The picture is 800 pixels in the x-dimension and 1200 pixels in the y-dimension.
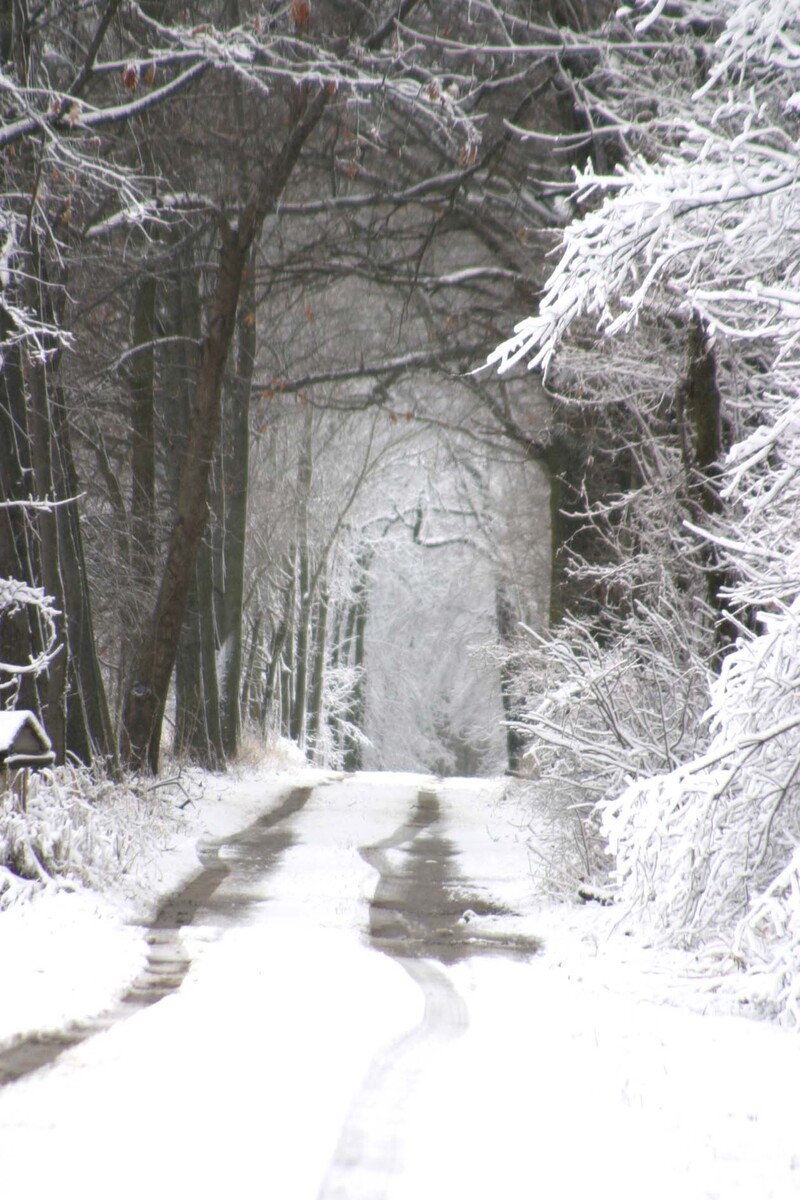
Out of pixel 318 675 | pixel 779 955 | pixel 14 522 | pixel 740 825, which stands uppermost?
pixel 14 522

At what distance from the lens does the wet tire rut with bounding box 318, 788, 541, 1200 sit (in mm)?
3616

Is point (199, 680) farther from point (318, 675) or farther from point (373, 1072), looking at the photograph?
point (318, 675)

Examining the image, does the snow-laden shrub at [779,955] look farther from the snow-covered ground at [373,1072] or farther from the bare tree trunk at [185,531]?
the bare tree trunk at [185,531]

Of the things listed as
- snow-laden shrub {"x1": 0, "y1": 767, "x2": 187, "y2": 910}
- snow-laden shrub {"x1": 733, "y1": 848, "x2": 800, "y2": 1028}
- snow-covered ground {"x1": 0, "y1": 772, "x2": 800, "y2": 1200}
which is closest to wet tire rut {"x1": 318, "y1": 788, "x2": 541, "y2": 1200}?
snow-covered ground {"x1": 0, "y1": 772, "x2": 800, "y2": 1200}

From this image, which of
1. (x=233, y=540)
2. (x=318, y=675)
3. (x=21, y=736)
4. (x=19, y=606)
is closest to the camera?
(x=21, y=736)

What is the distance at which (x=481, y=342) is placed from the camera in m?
16.9

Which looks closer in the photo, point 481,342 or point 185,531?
point 185,531

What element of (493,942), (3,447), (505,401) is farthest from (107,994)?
(505,401)

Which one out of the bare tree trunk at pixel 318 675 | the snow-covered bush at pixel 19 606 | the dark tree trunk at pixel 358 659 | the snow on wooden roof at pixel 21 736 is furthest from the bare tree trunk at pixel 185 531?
the dark tree trunk at pixel 358 659

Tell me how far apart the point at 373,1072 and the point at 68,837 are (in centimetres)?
434

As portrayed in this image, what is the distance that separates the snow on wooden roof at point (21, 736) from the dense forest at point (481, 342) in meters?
0.55

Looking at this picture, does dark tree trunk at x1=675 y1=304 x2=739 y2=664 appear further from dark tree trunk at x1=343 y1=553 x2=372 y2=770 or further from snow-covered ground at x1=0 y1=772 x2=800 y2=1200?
dark tree trunk at x1=343 y1=553 x2=372 y2=770

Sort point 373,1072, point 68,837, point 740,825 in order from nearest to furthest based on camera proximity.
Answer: point 373,1072
point 740,825
point 68,837

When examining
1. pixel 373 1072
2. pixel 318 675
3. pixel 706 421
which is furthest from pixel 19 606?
pixel 318 675
